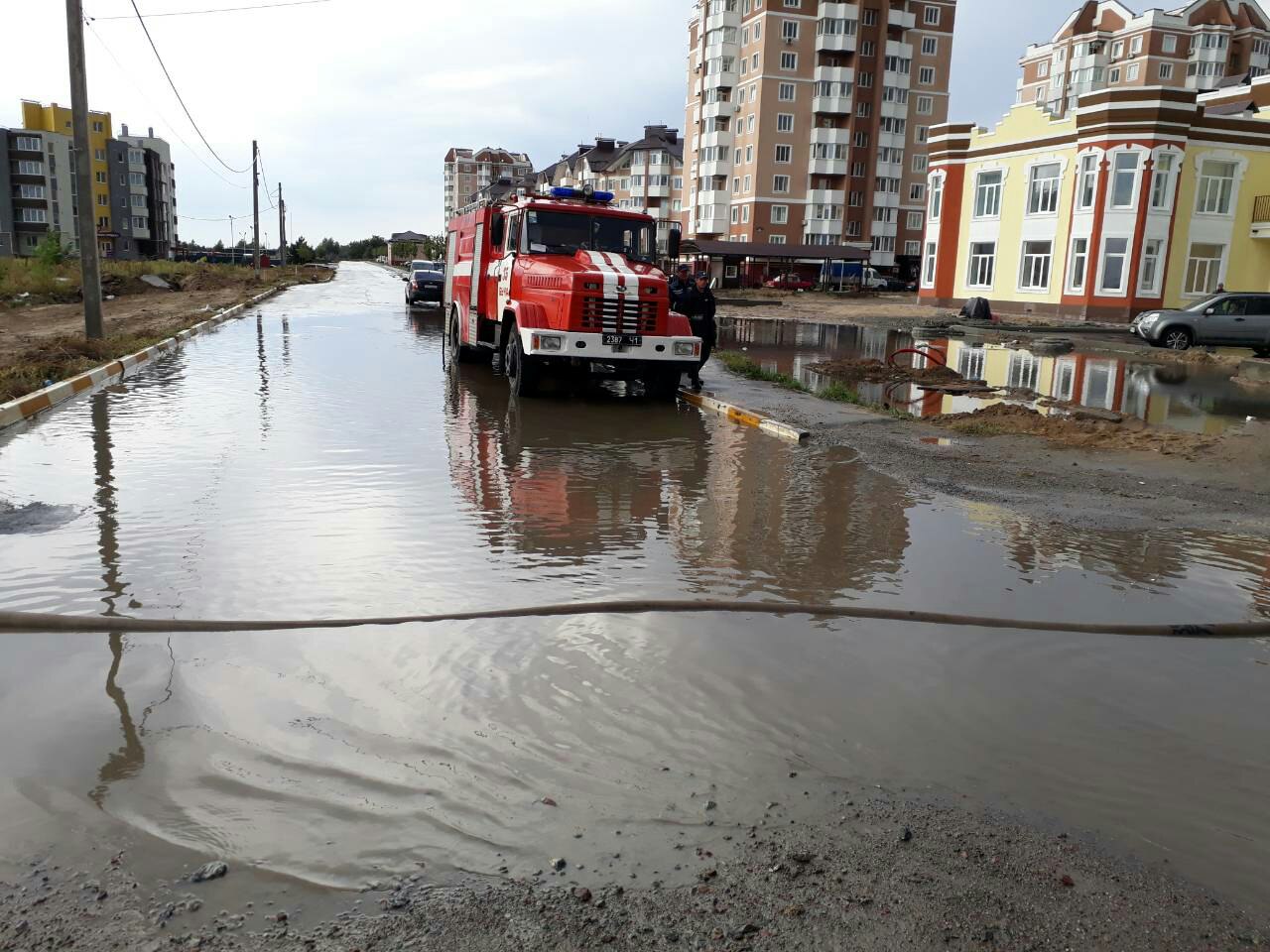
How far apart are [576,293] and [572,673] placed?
30.0 ft

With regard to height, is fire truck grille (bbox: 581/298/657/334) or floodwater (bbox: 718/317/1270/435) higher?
Answer: fire truck grille (bbox: 581/298/657/334)

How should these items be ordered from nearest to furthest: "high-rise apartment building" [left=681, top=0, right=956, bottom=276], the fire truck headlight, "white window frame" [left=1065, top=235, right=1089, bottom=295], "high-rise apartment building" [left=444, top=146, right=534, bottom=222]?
the fire truck headlight, "white window frame" [left=1065, top=235, right=1089, bottom=295], "high-rise apartment building" [left=681, top=0, right=956, bottom=276], "high-rise apartment building" [left=444, top=146, right=534, bottom=222]

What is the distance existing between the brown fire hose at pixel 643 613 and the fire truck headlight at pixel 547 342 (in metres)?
7.92

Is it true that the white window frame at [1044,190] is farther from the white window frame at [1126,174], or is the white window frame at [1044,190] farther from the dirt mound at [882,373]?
the dirt mound at [882,373]

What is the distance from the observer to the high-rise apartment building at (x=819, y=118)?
8075 centimetres

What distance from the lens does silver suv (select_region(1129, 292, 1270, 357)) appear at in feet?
89.6

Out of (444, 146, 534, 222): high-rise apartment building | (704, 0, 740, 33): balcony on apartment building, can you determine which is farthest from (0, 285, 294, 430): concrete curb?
(444, 146, 534, 222): high-rise apartment building

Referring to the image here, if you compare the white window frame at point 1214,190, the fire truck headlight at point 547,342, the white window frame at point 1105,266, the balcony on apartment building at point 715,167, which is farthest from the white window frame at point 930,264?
the fire truck headlight at point 547,342

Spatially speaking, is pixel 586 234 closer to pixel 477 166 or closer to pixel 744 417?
pixel 744 417

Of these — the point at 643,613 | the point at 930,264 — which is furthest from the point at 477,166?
the point at 643,613

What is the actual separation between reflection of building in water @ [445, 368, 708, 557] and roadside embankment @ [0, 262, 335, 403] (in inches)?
234

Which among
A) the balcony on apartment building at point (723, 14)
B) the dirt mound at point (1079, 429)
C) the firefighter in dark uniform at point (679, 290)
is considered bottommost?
the dirt mound at point (1079, 429)

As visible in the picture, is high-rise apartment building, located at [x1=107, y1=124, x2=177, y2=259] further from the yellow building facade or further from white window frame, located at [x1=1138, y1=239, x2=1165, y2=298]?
white window frame, located at [x1=1138, y1=239, x2=1165, y2=298]

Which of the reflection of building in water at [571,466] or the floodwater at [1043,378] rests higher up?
the floodwater at [1043,378]
